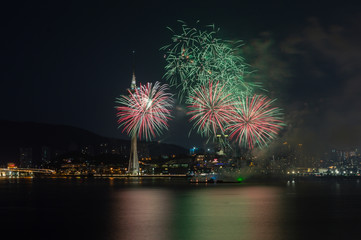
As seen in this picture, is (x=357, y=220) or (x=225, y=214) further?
(x=225, y=214)

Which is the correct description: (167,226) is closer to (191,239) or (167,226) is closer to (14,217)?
(191,239)

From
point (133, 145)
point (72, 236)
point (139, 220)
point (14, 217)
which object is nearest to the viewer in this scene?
point (72, 236)

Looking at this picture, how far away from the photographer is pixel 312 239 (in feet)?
66.2

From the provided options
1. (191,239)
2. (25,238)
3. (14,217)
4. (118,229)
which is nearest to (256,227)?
(191,239)

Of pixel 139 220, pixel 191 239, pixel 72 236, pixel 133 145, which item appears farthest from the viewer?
pixel 133 145

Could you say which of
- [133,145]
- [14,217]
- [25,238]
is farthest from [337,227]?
[133,145]

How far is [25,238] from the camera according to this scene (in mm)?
20547

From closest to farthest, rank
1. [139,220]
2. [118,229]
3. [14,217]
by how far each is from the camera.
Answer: [118,229]
[139,220]
[14,217]

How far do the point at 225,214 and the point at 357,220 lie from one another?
356 inches

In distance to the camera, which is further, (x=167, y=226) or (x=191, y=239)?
(x=167, y=226)

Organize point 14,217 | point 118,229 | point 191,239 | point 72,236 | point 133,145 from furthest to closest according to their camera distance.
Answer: point 133,145 < point 14,217 < point 118,229 < point 72,236 < point 191,239

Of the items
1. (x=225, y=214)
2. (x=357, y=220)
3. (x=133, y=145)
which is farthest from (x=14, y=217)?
(x=133, y=145)

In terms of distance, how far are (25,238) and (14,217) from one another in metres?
10.3

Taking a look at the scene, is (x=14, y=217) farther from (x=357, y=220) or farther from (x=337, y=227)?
(x=357, y=220)
